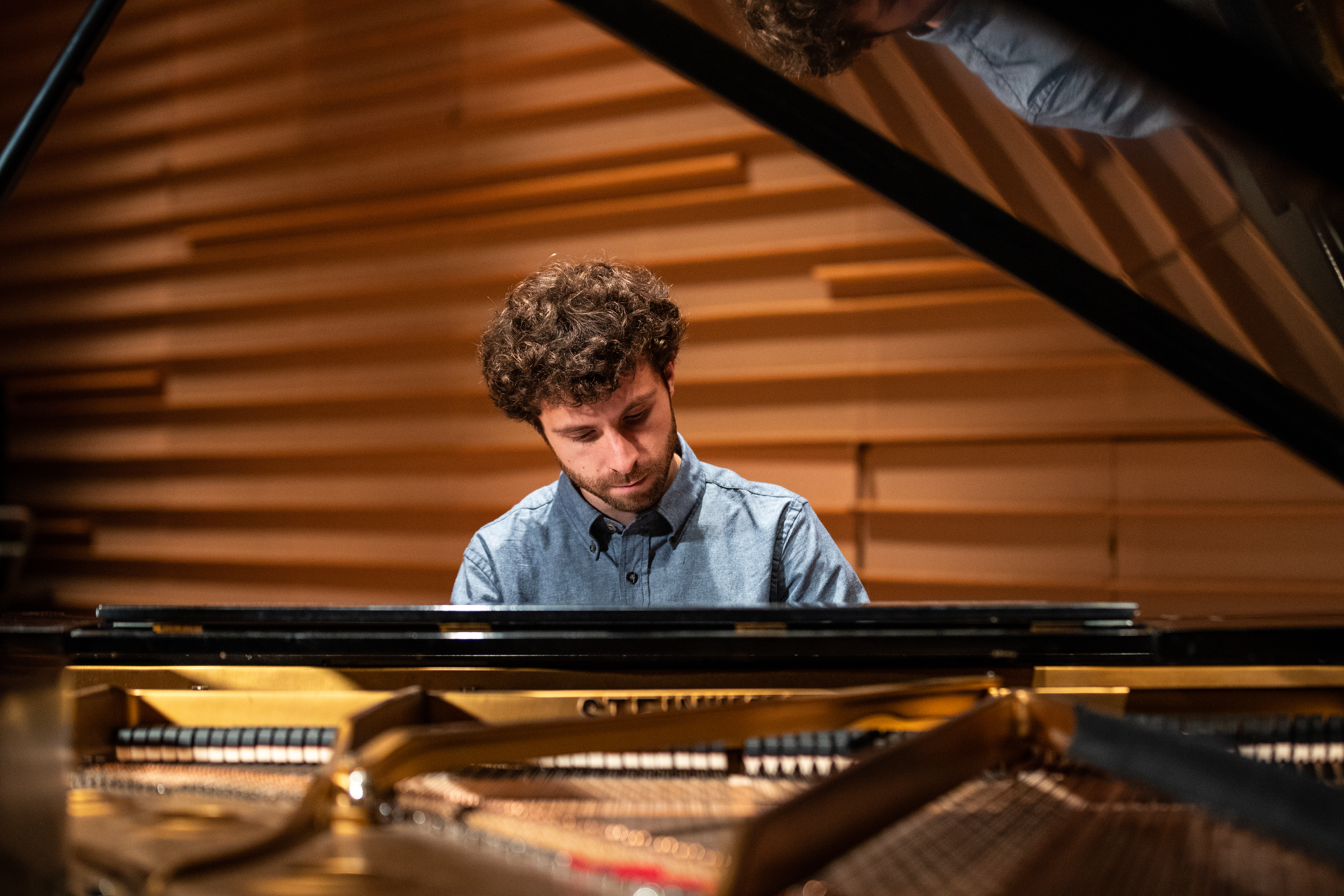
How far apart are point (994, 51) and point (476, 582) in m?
1.49

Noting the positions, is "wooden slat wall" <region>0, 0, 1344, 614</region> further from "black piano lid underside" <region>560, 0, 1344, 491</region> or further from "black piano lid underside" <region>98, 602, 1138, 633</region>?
"black piano lid underside" <region>98, 602, 1138, 633</region>

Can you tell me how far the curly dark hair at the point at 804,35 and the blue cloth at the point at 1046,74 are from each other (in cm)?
9

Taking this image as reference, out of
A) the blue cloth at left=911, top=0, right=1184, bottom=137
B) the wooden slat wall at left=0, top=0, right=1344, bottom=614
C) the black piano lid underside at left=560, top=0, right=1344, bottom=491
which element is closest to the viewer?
the blue cloth at left=911, top=0, right=1184, bottom=137

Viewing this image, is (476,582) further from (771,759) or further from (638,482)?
(771,759)

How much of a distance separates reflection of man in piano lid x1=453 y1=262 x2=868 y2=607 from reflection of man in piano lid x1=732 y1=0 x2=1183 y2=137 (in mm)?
693

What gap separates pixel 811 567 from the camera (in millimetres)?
2045

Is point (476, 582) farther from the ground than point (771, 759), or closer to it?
farther from the ground

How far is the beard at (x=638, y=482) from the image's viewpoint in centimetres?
Answer: 185

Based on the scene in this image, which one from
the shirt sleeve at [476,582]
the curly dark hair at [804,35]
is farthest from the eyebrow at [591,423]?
the curly dark hair at [804,35]

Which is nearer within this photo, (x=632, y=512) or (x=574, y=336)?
(x=574, y=336)

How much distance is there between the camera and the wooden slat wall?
9.77 ft

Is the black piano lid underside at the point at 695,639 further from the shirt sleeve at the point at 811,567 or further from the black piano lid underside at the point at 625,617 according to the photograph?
the shirt sleeve at the point at 811,567

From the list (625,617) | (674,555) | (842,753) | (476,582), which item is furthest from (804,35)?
(476,582)

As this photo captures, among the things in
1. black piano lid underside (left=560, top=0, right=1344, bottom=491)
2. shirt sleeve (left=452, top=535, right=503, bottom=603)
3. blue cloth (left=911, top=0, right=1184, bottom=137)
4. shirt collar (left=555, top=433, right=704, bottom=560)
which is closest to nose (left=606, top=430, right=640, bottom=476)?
shirt collar (left=555, top=433, right=704, bottom=560)
